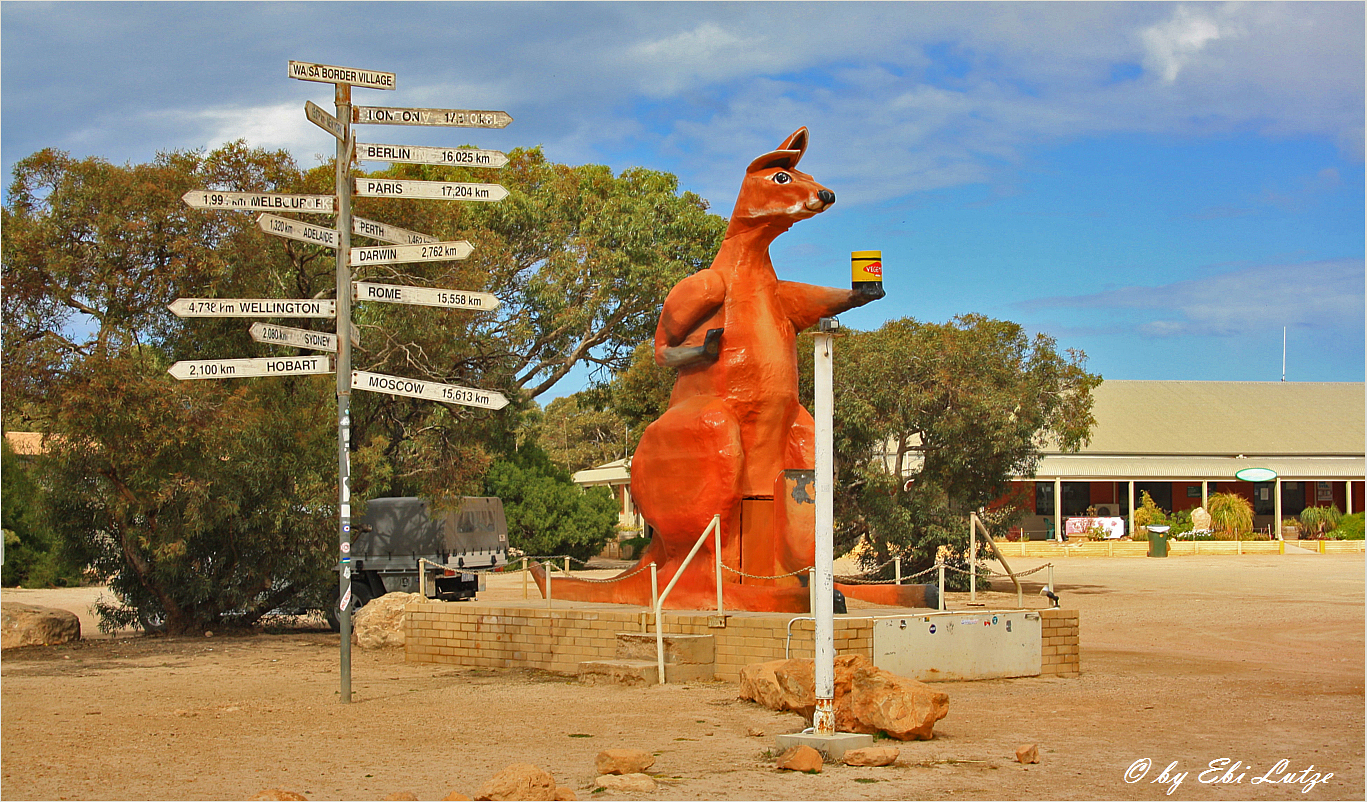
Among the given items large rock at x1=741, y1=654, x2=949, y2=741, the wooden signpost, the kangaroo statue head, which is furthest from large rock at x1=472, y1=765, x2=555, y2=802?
the kangaroo statue head

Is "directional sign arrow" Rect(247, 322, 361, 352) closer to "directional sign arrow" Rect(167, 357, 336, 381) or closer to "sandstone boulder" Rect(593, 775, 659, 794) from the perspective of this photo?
"directional sign arrow" Rect(167, 357, 336, 381)

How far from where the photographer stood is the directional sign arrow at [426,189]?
10.0m

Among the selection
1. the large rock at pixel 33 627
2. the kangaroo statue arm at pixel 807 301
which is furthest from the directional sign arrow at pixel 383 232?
the large rock at pixel 33 627

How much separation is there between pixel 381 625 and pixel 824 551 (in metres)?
8.79

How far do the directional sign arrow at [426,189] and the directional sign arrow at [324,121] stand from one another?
420mm

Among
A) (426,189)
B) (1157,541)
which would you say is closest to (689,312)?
(426,189)

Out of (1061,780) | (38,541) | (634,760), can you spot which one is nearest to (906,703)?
(1061,780)

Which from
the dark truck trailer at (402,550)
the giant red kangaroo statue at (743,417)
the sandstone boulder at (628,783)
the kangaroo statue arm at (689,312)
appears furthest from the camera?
the dark truck trailer at (402,550)

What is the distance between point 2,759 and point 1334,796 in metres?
7.70

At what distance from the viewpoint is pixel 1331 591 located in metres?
23.0

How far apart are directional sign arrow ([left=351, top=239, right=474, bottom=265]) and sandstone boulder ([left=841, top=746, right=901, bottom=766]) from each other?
521 centimetres

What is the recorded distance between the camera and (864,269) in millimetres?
7426

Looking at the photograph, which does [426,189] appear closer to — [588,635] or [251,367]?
[251,367]

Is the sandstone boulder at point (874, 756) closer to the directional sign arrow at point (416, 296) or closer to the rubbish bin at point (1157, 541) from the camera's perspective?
the directional sign arrow at point (416, 296)
